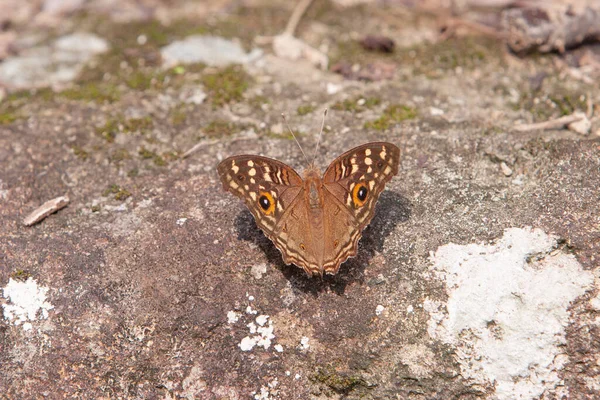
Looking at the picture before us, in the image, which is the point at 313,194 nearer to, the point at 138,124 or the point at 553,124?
the point at 138,124

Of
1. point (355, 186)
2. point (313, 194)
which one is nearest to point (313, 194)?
point (313, 194)

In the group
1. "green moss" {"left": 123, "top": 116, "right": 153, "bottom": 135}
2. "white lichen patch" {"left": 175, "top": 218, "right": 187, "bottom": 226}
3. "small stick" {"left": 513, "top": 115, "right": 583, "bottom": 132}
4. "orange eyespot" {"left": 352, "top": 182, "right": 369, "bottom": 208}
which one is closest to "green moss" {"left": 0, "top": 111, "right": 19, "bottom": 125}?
"green moss" {"left": 123, "top": 116, "right": 153, "bottom": 135}

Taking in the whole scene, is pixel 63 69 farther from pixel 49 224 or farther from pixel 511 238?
pixel 511 238

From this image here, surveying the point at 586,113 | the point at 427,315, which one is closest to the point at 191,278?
the point at 427,315

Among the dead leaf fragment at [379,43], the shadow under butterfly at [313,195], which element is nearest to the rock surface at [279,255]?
the shadow under butterfly at [313,195]

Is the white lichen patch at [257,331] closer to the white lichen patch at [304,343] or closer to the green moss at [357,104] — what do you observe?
the white lichen patch at [304,343]

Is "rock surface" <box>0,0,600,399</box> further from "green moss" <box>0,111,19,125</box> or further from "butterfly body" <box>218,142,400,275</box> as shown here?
"butterfly body" <box>218,142,400,275</box>
